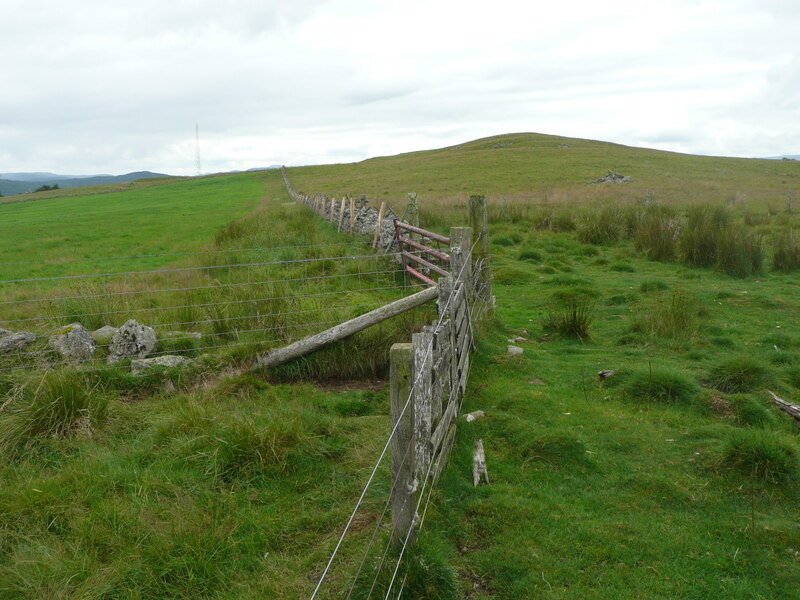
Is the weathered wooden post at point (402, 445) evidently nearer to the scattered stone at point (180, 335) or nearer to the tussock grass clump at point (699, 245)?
the scattered stone at point (180, 335)

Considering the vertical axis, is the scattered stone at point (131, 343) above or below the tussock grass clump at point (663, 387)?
above

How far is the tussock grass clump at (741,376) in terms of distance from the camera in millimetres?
6195

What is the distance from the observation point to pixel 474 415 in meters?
5.61

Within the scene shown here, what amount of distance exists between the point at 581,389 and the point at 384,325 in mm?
2489

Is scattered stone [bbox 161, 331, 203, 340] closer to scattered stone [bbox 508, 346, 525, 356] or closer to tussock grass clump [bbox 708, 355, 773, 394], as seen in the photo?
scattered stone [bbox 508, 346, 525, 356]

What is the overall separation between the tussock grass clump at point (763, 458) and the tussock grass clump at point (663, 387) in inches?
49.8

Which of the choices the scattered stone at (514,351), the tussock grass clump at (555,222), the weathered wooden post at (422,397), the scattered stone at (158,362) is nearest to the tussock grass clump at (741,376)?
the scattered stone at (514,351)

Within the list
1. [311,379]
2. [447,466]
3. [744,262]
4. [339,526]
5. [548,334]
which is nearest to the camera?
[339,526]

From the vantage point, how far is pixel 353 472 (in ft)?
15.2

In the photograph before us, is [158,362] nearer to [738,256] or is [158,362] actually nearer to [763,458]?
[763,458]

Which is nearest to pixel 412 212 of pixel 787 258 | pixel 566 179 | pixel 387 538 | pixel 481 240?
pixel 481 240

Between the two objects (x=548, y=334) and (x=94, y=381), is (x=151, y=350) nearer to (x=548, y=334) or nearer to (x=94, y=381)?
(x=94, y=381)

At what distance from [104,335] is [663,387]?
6839 mm

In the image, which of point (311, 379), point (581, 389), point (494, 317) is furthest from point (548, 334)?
point (311, 379)
